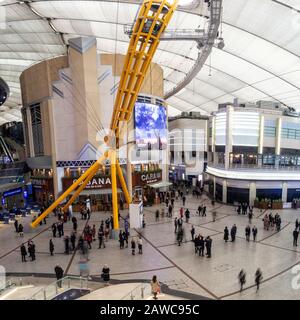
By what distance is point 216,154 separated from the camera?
32.5 meters

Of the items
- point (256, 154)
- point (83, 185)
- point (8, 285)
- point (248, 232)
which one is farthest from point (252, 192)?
→ point (8, 285)

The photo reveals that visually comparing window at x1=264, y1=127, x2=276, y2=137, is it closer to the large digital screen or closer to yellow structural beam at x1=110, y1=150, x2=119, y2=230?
the large digital screen

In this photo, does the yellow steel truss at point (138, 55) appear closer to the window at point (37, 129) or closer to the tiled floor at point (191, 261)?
the tiled floor at point (191, 261)

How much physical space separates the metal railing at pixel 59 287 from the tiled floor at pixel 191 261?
244 centimetres

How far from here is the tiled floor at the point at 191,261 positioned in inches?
409

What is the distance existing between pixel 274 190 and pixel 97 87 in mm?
19975

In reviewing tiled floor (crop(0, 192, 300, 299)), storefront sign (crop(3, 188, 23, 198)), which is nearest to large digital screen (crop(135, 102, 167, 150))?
tiled floor (crop(0, 192, 300, 299))

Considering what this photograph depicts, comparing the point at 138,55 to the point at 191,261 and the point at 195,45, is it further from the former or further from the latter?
the point at 195,45

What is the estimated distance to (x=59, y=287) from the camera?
27.5 feet

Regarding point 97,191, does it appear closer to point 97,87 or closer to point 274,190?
point 97,87

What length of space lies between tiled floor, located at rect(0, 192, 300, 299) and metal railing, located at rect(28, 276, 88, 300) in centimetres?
244

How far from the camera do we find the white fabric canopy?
22.0m

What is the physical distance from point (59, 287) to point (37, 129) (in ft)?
75.5

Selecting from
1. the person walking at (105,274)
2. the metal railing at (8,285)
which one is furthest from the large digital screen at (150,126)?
the metal railing at (8,285)
